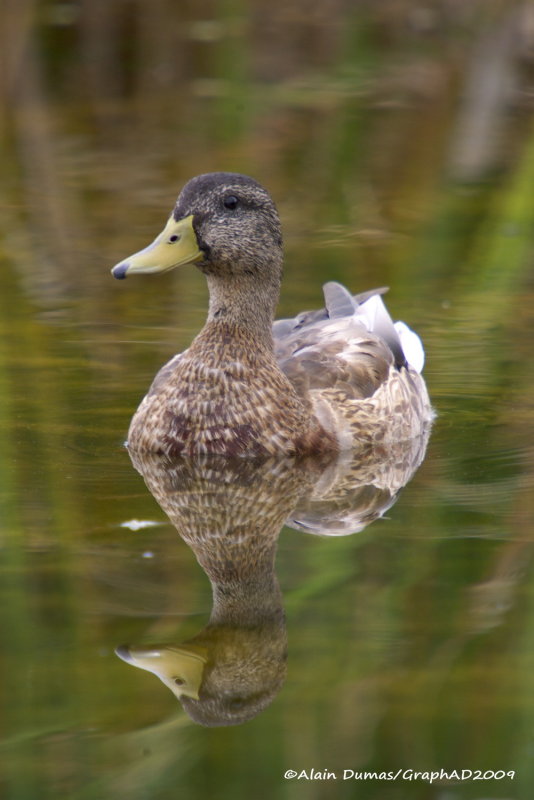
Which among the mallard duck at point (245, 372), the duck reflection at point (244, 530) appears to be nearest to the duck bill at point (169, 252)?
the mallard duck at point (245, 372)

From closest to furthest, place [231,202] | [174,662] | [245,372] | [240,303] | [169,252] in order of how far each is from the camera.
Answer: [174,662] < [169,252] < [231,202] < [245,372] < [240,303]

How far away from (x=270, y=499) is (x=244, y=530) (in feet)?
1.46

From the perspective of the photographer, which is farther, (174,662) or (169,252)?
(169,252)

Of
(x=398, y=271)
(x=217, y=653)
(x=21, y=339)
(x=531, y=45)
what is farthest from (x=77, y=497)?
(x=531, y=45)

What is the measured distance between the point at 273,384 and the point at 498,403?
141cm

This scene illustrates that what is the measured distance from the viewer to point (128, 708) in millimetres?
5367

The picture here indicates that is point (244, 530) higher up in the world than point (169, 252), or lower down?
lower down

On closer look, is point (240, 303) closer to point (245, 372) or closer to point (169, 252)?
point (245, 372)

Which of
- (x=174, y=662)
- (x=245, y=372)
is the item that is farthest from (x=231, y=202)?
(x=174, y=662)

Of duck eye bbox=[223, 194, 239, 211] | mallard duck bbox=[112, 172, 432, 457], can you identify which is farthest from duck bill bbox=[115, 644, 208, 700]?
duck eye bbox=[223, 194, 239, 211]

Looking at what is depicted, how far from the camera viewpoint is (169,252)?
8.05 meters

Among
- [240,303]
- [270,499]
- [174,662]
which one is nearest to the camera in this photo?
[174,662]

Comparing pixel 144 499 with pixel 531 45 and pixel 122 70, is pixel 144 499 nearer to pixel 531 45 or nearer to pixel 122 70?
pixel 122 70

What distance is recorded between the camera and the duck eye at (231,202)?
825 centimetres
